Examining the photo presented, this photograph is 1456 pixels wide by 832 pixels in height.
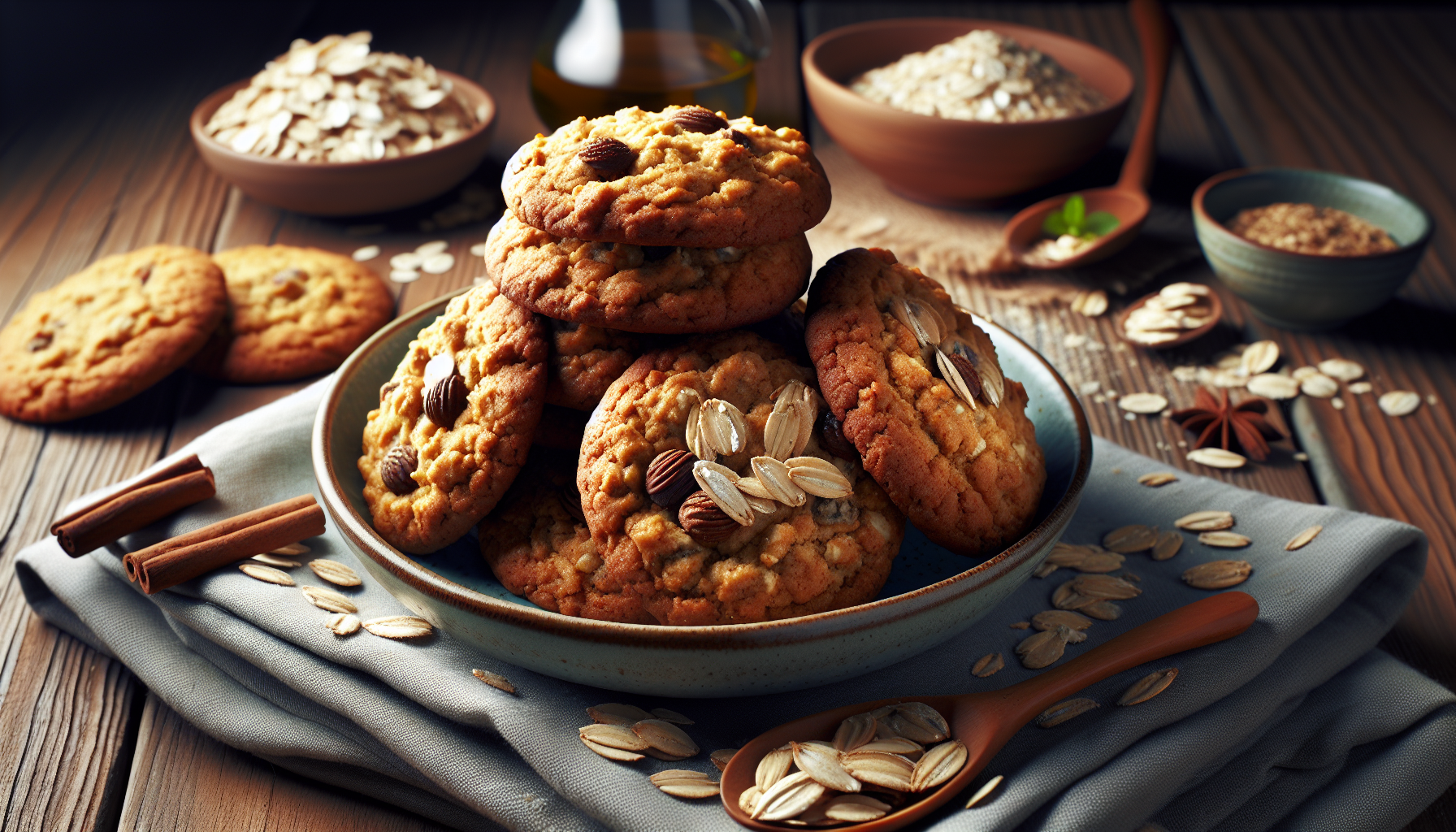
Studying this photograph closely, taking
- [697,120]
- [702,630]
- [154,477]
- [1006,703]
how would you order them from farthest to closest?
[154,477] → [697,120] → [1006,703] → [702,630]

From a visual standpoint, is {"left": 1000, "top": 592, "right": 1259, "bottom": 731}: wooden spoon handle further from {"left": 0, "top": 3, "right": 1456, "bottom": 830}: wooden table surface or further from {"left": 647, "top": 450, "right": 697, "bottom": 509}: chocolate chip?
{"left": 647, "top": 450, "right": 697, "bottom": 509}: chocolate chip

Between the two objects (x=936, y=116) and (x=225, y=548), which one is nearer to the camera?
(x=225, y=548)

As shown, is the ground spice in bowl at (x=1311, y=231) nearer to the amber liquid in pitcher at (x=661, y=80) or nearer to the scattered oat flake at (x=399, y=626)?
the amber liquid in pitcher at (x=661, y=80)

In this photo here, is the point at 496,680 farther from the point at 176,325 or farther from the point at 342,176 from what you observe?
the point at 342,176

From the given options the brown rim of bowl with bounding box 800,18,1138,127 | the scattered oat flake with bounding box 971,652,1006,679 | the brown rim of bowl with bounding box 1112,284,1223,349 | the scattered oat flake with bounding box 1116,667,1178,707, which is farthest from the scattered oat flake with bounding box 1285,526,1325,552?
the brown rim of bowl with bounding box 800,18,1138,127

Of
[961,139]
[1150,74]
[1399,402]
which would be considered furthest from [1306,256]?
[1150,74]

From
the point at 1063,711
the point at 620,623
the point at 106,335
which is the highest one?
the point at 620,623

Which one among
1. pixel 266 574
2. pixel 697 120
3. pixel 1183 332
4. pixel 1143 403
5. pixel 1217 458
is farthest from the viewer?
pixel 1183 332
